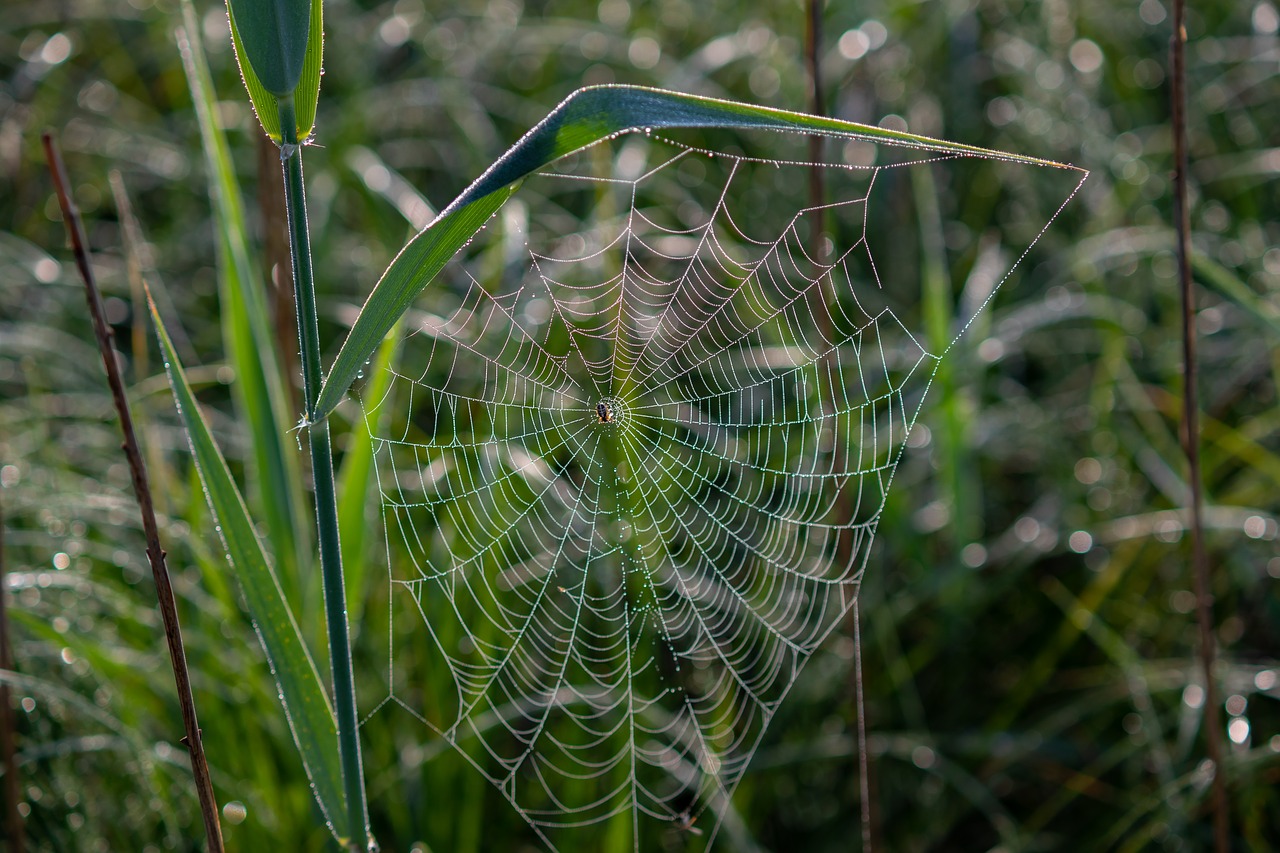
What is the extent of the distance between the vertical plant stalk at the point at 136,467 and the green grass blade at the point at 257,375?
893mm

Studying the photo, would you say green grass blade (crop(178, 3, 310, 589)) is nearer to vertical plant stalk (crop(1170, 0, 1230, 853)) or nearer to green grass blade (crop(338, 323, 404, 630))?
green grass blade (crop(338, 323, 404, 630))

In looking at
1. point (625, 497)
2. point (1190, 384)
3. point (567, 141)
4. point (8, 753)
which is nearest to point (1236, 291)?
point (1190, 384)

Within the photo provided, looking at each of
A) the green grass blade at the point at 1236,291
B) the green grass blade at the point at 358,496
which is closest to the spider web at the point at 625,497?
the green grass blade at the point at 358,496

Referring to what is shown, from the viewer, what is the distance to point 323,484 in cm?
96

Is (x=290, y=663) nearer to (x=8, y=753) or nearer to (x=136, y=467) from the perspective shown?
(x=136, y=467)

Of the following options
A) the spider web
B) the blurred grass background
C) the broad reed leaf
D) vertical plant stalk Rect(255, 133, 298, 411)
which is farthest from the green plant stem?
vertical plant stalk Rect(255, 133, 298, 411)

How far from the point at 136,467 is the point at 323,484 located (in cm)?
23

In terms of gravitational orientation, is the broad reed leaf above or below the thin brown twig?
above

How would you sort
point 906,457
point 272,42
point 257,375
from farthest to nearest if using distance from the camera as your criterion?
point 906,457 < point 257,375 < point 272,42

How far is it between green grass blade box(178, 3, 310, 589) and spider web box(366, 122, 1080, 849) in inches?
7.6

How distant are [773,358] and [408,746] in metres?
1.40

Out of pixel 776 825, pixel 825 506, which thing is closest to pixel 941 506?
pixel 825 506

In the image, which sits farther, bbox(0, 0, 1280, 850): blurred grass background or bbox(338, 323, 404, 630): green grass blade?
bbox(0, 0, 1280, 850): blurred grass background

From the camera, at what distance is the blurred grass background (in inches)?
79.7
